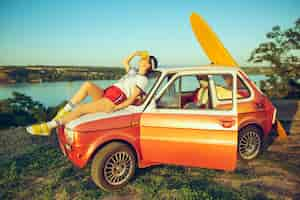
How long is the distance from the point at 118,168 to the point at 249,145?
2.75m

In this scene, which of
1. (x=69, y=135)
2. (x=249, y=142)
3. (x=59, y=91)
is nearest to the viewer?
(x=69, y=135)

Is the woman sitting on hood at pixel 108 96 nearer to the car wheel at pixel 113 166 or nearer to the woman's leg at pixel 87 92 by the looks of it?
the woman's leg at pixel 87 92

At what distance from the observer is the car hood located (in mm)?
3727

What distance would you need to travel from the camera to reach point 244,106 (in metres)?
4.75

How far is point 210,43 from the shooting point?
703cm

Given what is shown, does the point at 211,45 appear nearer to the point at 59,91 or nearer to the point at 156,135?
the point at 156,135

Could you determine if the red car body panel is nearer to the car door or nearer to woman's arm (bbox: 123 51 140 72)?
the car door

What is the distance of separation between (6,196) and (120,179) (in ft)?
5.80

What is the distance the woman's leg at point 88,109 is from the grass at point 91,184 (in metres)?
1.09

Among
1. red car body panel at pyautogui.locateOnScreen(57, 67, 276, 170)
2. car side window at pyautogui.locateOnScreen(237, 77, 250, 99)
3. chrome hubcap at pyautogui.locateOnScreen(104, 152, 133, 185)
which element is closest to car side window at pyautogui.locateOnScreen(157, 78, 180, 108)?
red car body panel at pyautogui.locateOnScreen(57, 67, 276, 170)

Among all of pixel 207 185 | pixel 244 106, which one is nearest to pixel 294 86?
pixel 244 106

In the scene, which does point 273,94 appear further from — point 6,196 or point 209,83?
point 6,196

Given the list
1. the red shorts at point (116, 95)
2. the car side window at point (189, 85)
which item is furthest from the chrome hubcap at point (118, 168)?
the car side window at point (189, 85)

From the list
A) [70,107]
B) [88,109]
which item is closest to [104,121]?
[88,109]
